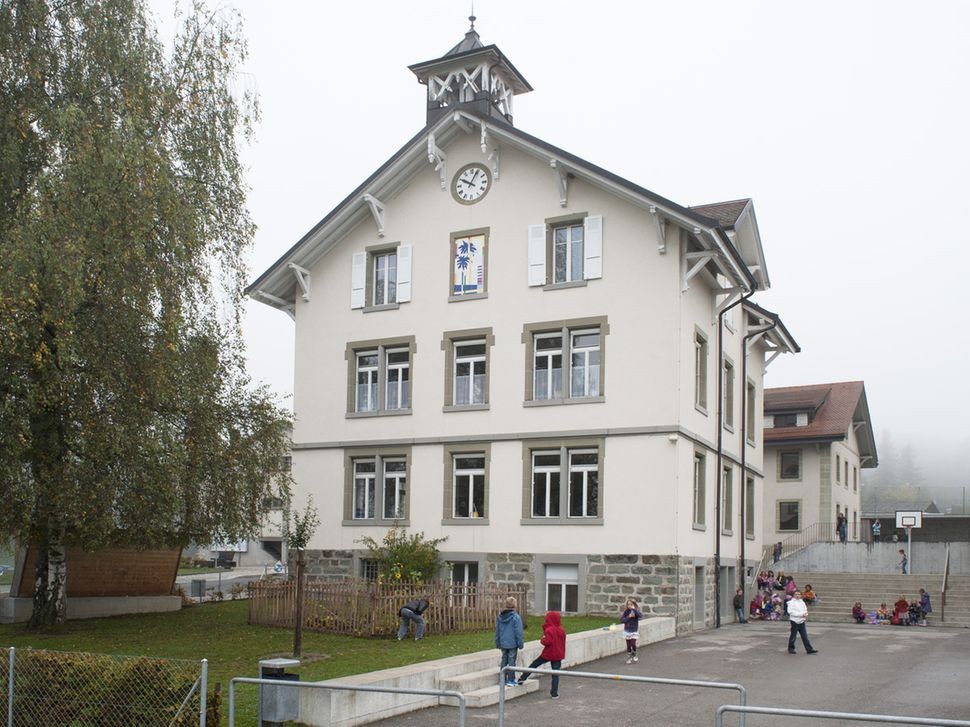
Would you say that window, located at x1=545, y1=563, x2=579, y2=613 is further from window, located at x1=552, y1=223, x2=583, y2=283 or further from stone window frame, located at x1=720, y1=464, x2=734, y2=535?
window, located at x1=552, y1=223, x2=583, y2=283

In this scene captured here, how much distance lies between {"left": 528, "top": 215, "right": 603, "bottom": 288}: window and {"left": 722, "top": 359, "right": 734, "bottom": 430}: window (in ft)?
21.9

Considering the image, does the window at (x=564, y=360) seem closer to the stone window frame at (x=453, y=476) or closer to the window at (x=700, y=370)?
the stone window frame at (x=453, y=476)

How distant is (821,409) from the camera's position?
54.8 metres

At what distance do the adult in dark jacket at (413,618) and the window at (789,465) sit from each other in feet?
113

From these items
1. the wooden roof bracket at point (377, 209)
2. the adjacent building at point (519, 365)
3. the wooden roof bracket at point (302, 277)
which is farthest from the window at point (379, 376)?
the wooden roof bracket at point (377, 209)

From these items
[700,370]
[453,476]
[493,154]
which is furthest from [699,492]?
[493,154]

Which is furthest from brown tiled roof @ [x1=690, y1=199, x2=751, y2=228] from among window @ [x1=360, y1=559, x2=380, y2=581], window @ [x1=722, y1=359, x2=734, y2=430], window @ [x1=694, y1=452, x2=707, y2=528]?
window @ [x1=360, y1=559, x2=380, y2=581]

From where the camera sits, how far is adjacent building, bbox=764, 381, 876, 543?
51.8 m

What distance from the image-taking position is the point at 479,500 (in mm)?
30234

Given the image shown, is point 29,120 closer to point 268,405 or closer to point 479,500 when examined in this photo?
point 268,405

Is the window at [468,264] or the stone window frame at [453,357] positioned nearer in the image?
the stone window frame at [453,357]

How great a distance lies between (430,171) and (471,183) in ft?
4.80

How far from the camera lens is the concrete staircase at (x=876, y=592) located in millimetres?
35094

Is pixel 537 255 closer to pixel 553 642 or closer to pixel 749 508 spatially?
pixel 749 508
